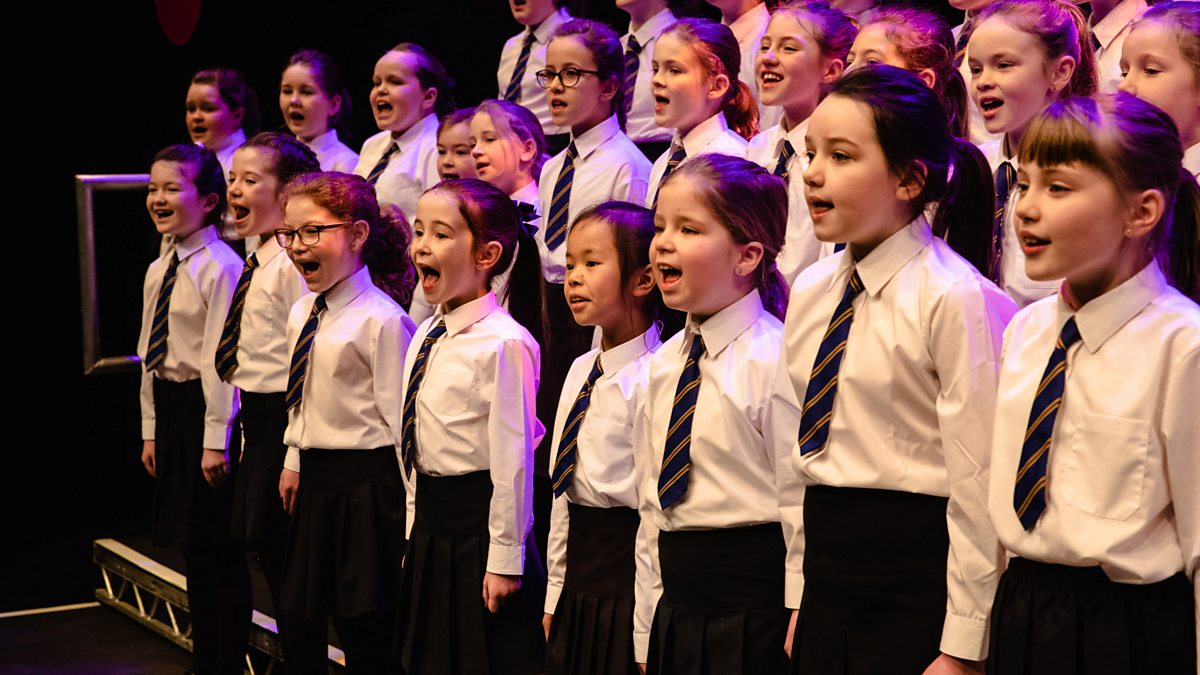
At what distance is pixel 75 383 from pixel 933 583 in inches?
186

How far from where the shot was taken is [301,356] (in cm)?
336

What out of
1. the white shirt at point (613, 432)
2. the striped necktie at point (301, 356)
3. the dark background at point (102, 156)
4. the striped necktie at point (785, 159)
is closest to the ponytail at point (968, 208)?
the white shirt at point (613, 432)

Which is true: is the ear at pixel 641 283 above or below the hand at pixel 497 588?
above

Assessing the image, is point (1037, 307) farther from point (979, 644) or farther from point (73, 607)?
point (73, 607)

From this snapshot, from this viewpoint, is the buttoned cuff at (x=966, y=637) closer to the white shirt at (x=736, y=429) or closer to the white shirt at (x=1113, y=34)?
the white shirt at (x=736, y=429)

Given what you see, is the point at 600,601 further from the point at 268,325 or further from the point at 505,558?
the point at 268,325

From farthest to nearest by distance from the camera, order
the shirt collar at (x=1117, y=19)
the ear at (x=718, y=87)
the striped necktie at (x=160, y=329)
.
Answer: the striped necktie at (x=160, y=329)
the ear at (x=718, y=87)
the shirt collar at (x=1117, y=19)

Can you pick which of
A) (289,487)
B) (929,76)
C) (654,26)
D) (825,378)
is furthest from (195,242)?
(825,378)

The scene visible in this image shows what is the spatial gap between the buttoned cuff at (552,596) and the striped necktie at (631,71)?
2.18 meters

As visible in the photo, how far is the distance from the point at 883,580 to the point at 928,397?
0.86ft

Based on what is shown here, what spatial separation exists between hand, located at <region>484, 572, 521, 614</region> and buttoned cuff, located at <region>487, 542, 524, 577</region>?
1 cm

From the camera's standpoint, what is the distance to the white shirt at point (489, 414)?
2824mm

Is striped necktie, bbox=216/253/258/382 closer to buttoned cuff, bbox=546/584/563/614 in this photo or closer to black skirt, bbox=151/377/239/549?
black skirt, bbox=151/377/239/549

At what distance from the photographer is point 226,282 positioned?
412 cm
